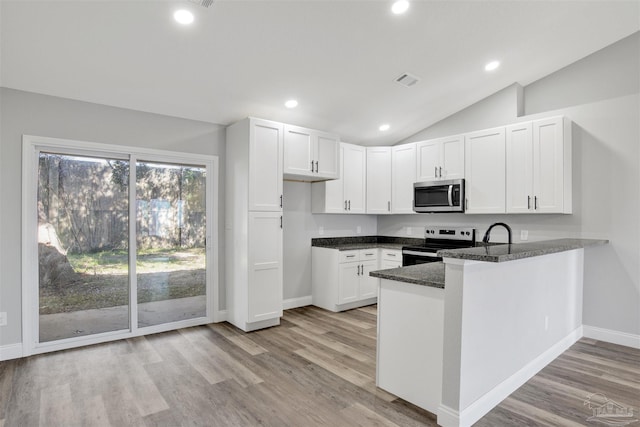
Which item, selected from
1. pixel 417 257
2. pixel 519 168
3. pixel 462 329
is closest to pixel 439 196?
pixel 417 257

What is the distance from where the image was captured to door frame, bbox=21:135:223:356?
3.23 metres

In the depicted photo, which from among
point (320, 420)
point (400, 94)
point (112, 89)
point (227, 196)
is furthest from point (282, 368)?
point (400, 94)

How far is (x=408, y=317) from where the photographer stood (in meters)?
2.43

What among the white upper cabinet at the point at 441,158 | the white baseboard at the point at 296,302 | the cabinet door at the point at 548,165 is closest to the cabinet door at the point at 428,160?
the white upper cabinet at the point at 441,158

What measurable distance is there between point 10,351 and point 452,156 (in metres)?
5.24

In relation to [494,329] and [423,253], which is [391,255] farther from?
[494,329]

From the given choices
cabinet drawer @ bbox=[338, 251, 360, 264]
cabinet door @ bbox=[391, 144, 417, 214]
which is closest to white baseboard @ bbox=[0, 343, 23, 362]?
cabinet drawer @ bbox=[338, 251, 360, 264]

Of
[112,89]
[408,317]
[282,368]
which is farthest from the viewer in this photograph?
[112,89]

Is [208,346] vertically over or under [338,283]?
under

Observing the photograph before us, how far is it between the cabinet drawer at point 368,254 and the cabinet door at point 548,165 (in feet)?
7.13

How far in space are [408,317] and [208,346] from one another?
2.18 metres

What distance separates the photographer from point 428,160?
4941 mm

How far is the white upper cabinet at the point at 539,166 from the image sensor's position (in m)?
3.77

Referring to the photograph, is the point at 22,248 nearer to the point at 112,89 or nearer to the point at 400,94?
the point at 112,89
